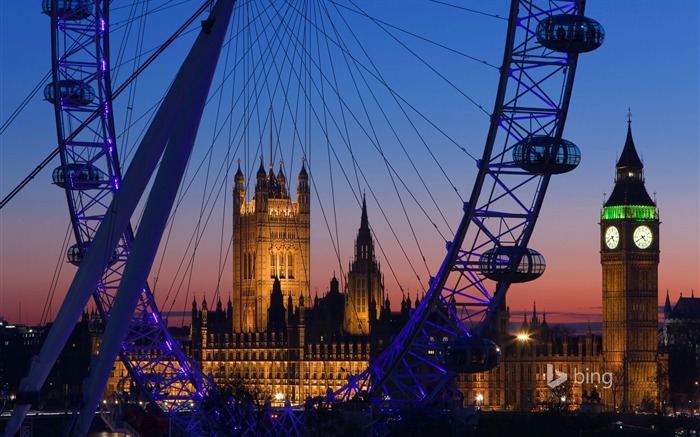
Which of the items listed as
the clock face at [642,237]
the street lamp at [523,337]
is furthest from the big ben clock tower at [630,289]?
the street lamp at [523,337]

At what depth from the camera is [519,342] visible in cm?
16925

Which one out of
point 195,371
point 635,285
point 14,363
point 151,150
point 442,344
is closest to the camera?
point 151,150

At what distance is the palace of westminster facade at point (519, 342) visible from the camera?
531ft

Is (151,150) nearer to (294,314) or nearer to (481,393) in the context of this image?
(481,393)

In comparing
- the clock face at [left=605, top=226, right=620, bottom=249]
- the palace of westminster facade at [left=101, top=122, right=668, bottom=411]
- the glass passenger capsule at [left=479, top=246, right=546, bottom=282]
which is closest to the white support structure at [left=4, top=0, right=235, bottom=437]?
the glass passenger capsule at [left=479, top=246, right=546, bottom=282]

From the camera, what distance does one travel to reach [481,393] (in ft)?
546

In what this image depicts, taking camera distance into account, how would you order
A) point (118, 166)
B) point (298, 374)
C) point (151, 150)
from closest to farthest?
1. point (151, 150)
2. point (118, 166)
3. point (298, 374)

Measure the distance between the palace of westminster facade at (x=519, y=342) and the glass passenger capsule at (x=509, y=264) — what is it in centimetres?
8910

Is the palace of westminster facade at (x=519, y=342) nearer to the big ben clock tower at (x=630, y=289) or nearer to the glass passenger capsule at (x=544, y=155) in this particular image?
the big ben clock tower at (x=630, y=289)

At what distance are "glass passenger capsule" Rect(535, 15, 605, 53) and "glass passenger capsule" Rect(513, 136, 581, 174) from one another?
290 cm

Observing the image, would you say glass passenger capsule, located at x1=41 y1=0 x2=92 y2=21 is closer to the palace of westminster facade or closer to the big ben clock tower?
the palace of westminster facade

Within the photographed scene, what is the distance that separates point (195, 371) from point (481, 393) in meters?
85.6

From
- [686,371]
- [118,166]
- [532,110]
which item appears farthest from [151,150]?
[686,371]

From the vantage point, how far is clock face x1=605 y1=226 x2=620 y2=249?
534ft
